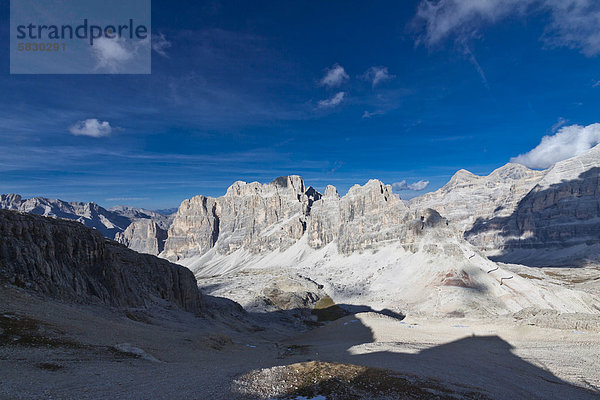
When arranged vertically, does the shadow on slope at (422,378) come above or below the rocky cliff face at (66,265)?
below

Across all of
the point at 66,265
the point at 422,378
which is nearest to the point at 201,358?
the point at 422,378

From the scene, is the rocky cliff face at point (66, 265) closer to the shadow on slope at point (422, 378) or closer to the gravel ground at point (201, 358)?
the gravel ground at point (201, 358)

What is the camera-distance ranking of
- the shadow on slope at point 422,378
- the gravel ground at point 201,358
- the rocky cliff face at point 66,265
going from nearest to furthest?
1. the gravel ground at point 201,358
2. the shadow on slope at point 422,378
3. the rocky cliff face at point 66,265

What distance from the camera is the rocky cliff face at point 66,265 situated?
1353 inches

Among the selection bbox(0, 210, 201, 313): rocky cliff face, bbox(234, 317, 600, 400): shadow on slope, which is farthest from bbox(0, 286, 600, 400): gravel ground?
bbox(0, 210, 201, 313): rocky cliff face

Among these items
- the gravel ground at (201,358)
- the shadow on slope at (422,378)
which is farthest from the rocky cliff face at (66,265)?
the shadow on slope at (422,378)

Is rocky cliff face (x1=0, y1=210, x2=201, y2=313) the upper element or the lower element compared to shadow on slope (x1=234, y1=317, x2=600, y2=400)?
upper

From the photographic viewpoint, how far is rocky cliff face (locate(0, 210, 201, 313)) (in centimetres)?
3438

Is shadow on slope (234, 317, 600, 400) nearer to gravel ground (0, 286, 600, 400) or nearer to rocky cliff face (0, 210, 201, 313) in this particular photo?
gravel ground (0, 286, 600, 400)

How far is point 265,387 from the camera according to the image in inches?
707

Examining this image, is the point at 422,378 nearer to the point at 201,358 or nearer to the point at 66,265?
Answer: the point at 201,358

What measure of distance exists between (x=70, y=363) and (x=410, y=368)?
1024 inches

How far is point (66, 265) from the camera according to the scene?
43125mm

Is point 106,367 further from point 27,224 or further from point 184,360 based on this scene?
point 27,224
